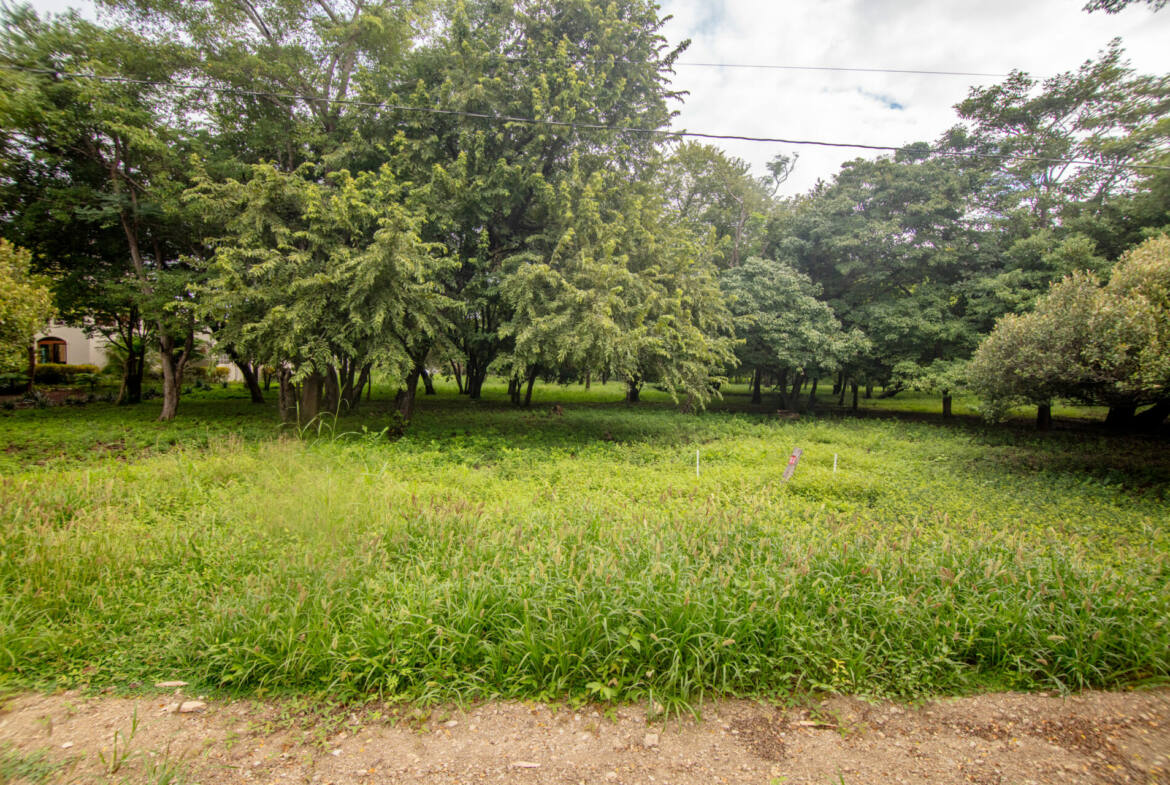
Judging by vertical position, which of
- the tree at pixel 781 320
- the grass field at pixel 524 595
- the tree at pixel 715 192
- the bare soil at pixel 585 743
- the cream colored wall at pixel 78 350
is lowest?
the bare soil at pixel 585 743

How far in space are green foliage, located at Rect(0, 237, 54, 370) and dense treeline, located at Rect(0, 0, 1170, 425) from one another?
1.47 meters

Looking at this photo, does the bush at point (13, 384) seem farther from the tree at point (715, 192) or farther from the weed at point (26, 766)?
the tree at point (715, 192)

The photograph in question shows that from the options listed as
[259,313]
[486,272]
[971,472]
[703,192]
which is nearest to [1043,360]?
[971,472]

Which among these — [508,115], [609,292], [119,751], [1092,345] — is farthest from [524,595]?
[508,115]

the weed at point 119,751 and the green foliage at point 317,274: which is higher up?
the green foliage at point 317,274

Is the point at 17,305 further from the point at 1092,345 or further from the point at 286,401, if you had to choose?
the point at 1092,345

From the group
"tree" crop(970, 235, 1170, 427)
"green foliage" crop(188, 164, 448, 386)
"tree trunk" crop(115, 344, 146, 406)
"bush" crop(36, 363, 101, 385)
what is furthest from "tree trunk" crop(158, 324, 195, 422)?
"tree" crop(970, 235, 1170, 427)

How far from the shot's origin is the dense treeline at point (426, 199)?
829cm

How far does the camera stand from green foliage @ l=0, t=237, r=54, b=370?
8000 millimetres

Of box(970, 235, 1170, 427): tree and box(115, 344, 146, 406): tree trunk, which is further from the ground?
box(970, 235, 1170, 427): tree

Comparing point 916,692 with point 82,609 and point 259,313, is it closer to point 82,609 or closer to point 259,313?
point 82,609

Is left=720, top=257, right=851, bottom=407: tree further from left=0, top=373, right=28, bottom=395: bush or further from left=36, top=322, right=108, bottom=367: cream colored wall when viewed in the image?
left=36, top=322, right=108, bottom=367: cream colored wall

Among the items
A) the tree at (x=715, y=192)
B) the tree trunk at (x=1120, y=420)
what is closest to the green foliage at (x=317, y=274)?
the tree at (x=715, y=192)

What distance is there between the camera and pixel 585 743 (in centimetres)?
216
